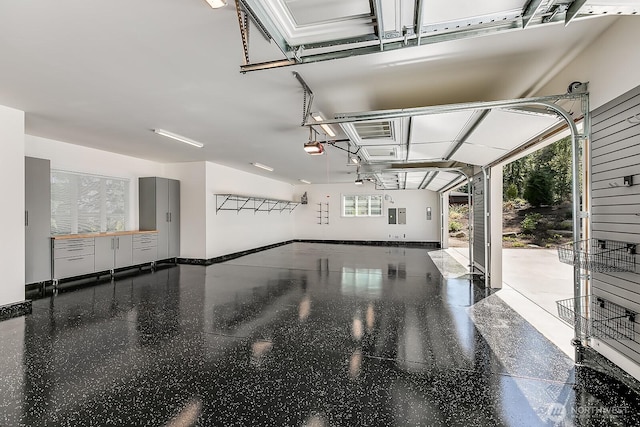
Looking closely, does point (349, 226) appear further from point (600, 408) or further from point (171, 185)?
point (600, 408)

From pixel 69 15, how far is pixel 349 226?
11158 mm

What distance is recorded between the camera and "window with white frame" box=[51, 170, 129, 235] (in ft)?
18.7

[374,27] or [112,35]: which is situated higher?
[112,35]

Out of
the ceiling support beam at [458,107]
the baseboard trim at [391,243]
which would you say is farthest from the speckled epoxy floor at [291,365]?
the baseboard trim at [391,243]

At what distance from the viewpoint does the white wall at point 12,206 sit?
12.5ft

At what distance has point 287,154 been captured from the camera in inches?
265

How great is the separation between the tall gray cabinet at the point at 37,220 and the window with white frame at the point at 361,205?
9532 mm

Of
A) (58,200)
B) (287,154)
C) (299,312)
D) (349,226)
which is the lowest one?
(299,312)

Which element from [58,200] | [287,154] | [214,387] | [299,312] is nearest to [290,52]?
[214,387]

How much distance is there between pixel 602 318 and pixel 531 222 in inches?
568

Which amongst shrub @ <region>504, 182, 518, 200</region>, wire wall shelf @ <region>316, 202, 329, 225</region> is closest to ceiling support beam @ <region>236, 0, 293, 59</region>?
wire wall shelf @ <region>316, 202, 329, 225</region>

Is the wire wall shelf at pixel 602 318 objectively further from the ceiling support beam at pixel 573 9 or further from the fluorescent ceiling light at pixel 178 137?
the fluorescent ceiling light at pixel 178 137

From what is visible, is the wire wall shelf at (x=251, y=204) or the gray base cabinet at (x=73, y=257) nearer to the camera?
the gray base cabinet at (x=73, y=257)

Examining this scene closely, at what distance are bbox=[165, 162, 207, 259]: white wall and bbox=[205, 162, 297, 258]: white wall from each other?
5.2 inches
